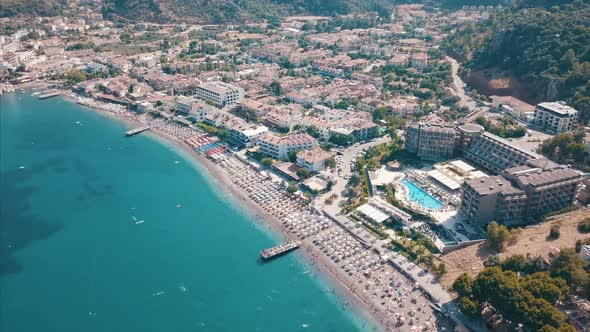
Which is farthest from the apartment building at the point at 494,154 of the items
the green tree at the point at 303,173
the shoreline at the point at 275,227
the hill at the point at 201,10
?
the hill at the point at 201,10

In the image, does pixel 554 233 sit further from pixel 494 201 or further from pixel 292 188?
pixel 292 188

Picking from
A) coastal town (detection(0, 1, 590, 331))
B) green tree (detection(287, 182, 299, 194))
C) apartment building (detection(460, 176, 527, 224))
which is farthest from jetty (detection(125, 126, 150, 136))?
apartment building (detection(460, 176, 527, 224))

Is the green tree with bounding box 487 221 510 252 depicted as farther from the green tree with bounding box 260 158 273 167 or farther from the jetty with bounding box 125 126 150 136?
the jetty with bounding box 125 126 150 136

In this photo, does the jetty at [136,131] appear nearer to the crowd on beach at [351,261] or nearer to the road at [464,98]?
the crowd on beach at [351,261]

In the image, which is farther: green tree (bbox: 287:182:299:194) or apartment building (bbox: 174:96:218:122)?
apartment building (bbox: 174:96:218:122)

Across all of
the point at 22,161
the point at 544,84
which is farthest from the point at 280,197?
the point at 544,84

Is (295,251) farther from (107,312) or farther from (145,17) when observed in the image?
(145,17)
